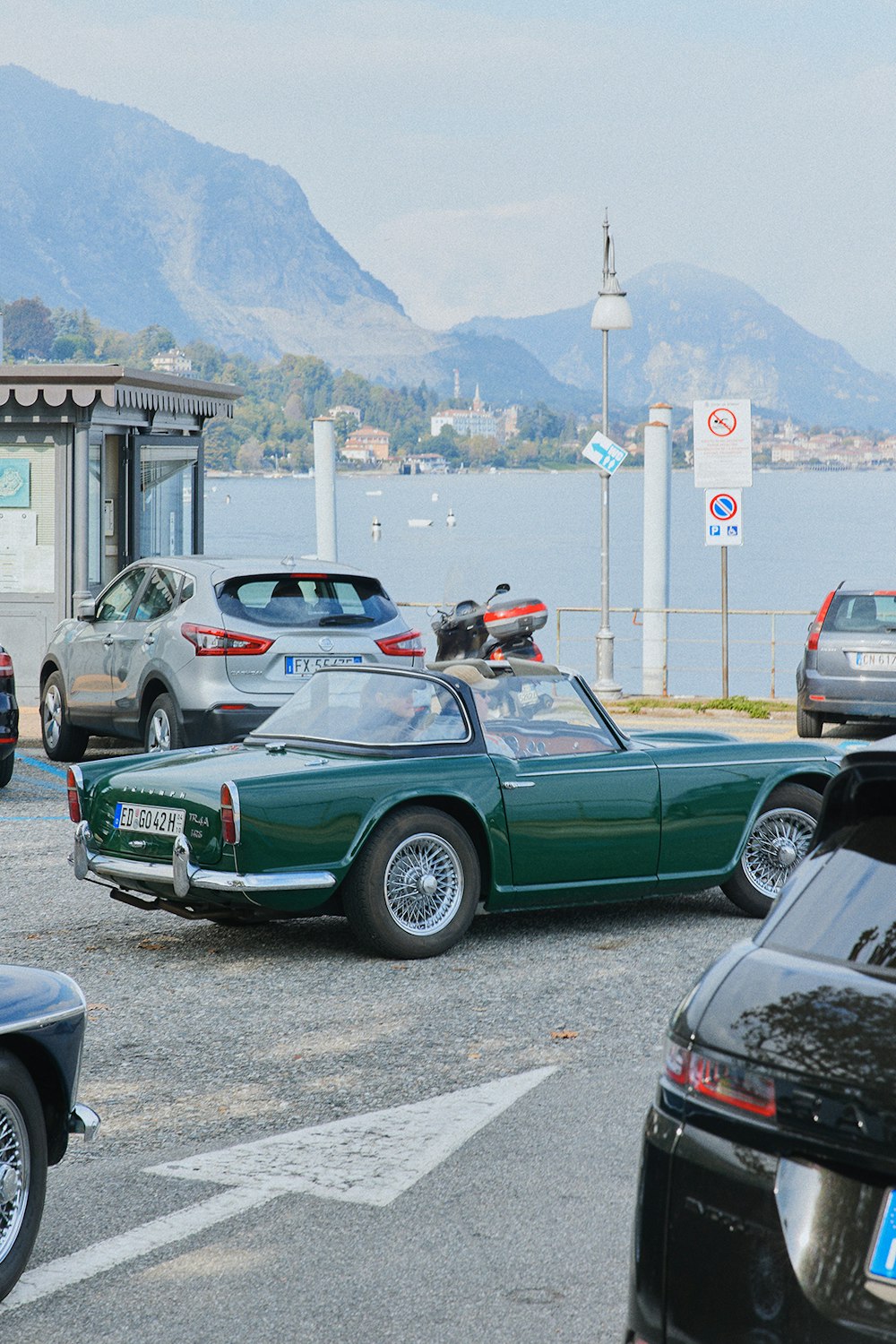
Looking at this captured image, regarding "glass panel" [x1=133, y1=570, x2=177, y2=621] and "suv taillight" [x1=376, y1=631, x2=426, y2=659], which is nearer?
"suv taillight" [x1=376, y1=631, x2=426, y2=659]

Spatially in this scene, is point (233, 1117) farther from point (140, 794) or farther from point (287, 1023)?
point (140, 794)

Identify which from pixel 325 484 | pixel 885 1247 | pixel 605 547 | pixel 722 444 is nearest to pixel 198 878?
pixel 885 1247

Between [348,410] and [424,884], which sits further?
[348,410]

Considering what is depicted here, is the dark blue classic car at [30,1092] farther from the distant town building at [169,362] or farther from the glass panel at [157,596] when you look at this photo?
the distant town building at [169,362]

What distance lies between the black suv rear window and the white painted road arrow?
2028 mm

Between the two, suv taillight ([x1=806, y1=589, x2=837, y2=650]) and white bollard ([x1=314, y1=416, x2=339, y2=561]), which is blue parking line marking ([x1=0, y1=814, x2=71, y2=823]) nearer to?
suv taillight ([x1=806, y1=589, x2=837, y2=650])

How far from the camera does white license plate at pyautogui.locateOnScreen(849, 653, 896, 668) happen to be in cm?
1705

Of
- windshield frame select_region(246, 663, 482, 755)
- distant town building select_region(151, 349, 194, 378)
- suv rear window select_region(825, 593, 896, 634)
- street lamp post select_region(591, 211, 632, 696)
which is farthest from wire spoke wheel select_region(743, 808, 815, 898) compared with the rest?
distant town building select_region(151, 349, 194, 378)

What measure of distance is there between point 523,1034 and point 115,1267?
2.50 m

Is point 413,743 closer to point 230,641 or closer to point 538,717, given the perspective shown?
point 538,717

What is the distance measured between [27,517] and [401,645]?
20.0 feet

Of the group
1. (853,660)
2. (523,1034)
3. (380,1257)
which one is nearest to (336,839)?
(523,1034)

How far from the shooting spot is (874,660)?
56.2 feet

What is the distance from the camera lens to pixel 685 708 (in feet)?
65.9
